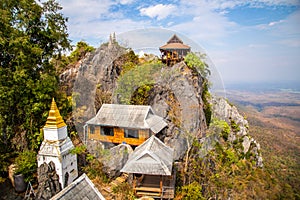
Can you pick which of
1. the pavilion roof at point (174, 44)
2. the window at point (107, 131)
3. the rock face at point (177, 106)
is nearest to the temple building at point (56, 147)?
the window at point (107, 131)

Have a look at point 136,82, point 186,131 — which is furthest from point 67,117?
point 186,131

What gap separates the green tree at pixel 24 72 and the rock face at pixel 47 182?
7.28ft

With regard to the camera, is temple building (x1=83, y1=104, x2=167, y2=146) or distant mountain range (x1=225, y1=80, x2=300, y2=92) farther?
temple building (x1=83, y1=104, x2=167, y2=146)

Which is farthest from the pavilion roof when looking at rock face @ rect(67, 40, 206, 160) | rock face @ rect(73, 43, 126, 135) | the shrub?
the shrub

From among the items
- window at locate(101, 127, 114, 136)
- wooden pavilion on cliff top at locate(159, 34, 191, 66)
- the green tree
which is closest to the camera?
wooden pavilion on cliff top at locate(159, 34, 191, 66)

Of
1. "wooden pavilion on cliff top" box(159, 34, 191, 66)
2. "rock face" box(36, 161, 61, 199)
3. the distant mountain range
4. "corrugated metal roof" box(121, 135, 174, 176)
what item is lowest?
"rock face" box(36, 161, 61, 199)

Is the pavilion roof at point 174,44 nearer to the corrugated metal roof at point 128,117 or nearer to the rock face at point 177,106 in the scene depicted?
the rock face at point 177,106

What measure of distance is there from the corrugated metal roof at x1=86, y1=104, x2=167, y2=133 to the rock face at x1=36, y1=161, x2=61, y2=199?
218cm

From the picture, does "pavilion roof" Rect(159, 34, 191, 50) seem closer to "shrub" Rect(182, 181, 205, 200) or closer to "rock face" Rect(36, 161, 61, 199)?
"shrub" Rect(182, 181, 205, 200)

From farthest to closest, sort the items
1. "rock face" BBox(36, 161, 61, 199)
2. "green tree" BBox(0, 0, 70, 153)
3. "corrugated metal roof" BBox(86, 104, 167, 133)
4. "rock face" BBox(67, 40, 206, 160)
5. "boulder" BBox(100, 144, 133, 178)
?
1. "green tree" BBox(0, 0, 70, 153)
2. "boulder" BBox(100, 144, 133, 178)
3. "rock face" BBox(36, 161, 61, 199)
4. "corrugated metal roof" BBox(86, 104, 167, 133)
5. "rock face" BBox(67, 40, 206, 160)

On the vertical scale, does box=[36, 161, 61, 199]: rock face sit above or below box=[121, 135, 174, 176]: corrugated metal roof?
below

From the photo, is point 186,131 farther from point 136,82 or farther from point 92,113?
point 92,113

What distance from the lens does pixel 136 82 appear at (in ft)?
21.9

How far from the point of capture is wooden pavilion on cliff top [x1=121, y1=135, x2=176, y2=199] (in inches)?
271
